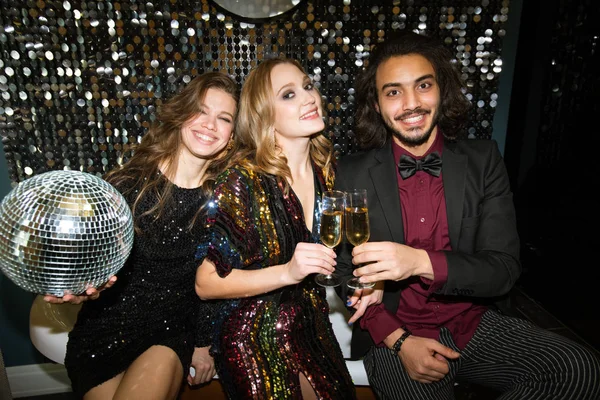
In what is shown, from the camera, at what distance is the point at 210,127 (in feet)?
6.08

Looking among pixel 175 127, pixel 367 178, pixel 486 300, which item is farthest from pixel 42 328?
pixel 486 300

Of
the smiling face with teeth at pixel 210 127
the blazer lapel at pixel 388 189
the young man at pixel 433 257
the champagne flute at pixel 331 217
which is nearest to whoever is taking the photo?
the champagne flute at pixel 331 217

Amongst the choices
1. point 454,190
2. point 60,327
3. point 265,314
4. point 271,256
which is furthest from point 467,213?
point 60,327

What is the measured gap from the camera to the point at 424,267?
145cm

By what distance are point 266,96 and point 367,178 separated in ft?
2.17

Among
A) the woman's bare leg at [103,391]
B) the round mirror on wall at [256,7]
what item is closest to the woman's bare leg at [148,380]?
the woman's bare leg at [103,391]

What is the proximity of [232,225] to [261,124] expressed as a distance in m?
0.56

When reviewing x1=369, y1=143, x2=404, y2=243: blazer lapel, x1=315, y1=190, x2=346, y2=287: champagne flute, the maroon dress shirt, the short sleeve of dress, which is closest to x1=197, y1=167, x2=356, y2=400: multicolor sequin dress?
the short sleeve of dress

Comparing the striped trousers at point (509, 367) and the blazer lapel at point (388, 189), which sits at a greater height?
the blazer lapel at point (388, 189)

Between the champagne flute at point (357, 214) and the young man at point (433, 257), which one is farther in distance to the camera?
the young man at point (433, 257)

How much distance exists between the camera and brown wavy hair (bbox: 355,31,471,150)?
74.1 inches

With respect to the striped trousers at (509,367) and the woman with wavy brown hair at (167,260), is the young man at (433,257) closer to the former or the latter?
the striped trousers at (509,367)

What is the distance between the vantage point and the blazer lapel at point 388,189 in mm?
Result: 1702

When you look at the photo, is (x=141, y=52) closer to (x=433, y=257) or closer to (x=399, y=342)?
(x=433, y=257)
